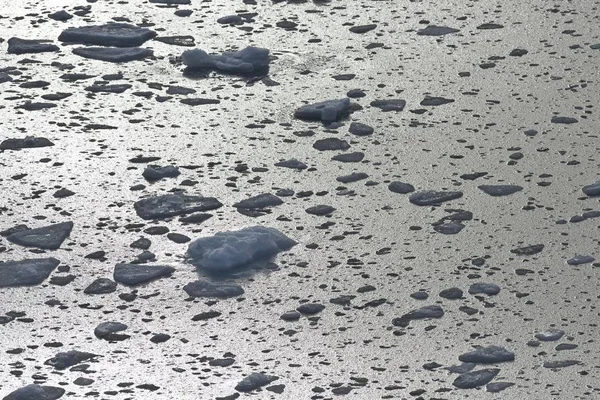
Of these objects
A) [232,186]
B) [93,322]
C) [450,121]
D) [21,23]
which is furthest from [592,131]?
[21,23]

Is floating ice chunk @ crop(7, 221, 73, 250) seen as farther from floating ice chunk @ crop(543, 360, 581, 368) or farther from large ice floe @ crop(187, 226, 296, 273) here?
floating ice chunk @ crop(543, 360, 581, 368)

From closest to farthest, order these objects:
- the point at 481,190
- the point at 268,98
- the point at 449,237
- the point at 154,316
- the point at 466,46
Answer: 1. the point at 154,316
2. the point at 449,237
3. the point at 481,190
4. the point at 268,98
5. the point at 466,46

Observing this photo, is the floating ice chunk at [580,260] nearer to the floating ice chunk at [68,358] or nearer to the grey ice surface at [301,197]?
the grey ice surface at [301,197]

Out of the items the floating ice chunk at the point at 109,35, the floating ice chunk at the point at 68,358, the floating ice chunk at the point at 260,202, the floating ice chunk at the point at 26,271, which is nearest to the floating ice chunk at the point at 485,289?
the floating ice chunk at the point at 260,202

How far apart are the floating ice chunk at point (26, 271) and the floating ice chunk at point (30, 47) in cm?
145

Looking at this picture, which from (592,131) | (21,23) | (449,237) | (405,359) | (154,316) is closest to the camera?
(405,359)

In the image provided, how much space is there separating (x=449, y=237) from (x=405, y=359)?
58 centimetres

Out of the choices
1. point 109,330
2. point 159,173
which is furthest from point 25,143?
point 109,330

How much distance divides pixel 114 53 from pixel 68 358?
1839mm

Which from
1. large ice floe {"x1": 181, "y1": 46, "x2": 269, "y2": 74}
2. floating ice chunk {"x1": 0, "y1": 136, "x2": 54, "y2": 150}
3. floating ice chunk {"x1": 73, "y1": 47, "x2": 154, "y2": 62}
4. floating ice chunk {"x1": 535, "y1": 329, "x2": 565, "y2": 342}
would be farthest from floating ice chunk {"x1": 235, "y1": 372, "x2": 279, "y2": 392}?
floating ice chunk {"x1": 73, "y1": 47, "x2": 154, "y2": 62}

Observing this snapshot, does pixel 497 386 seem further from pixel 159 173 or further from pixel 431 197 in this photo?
pixel 159 173

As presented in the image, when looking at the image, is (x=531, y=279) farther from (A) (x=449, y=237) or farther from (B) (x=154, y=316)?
(B) (x=154, y=316)

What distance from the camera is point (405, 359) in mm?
2686

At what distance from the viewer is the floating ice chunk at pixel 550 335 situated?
2.75m
